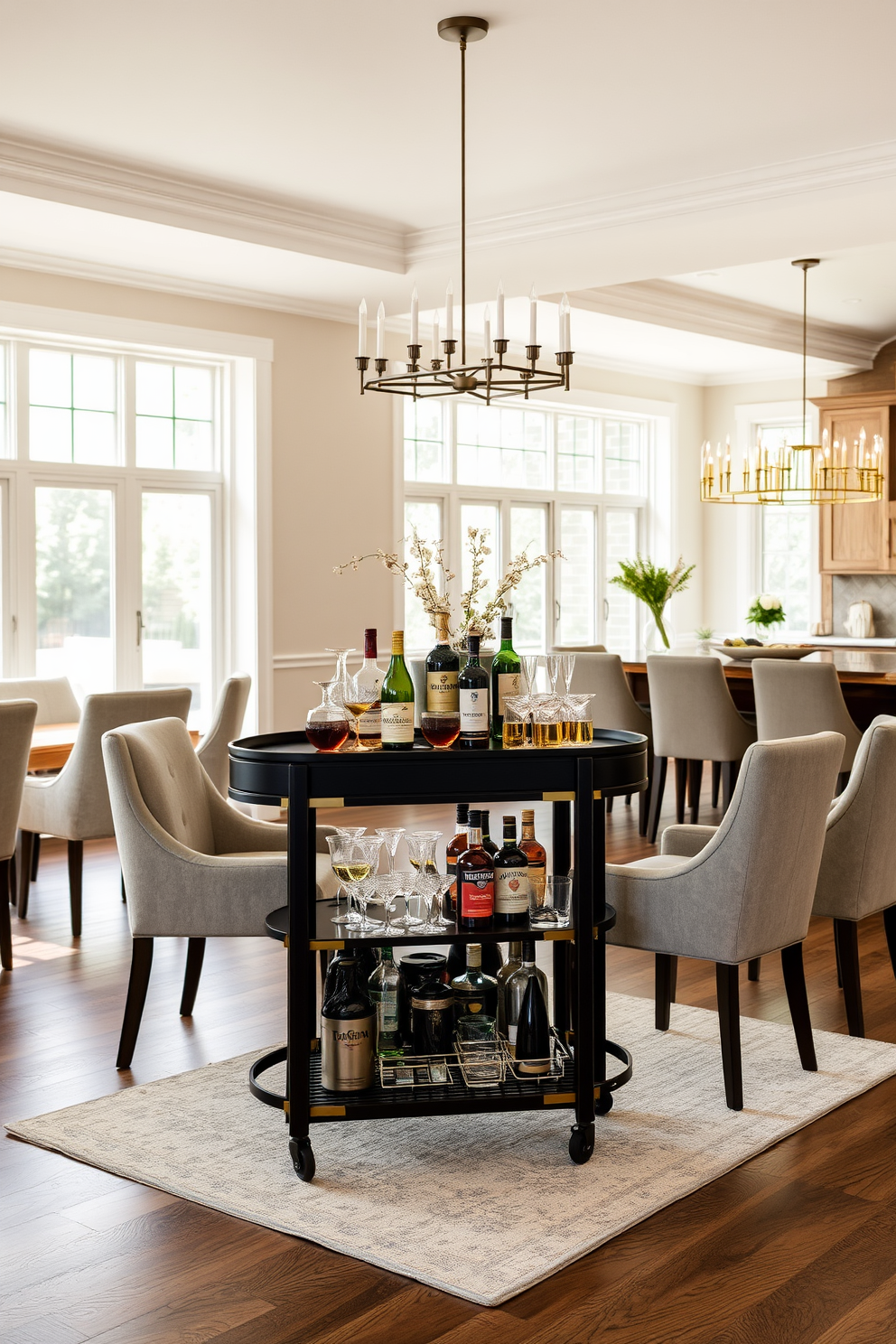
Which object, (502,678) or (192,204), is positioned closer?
(502,678)

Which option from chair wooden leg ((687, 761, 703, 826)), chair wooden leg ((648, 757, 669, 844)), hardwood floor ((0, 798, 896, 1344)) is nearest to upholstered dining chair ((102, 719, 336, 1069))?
hardwood floor ((0, 798, 896, 1344))

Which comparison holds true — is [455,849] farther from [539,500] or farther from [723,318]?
[539,500]

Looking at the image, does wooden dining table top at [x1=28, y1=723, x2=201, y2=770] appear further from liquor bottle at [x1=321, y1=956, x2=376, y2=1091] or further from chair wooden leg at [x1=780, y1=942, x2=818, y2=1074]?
chair wooden leg at [x1=780, y1=942, x2=818, y2=1074]

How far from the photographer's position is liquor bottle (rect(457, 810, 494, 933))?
9.29 feet

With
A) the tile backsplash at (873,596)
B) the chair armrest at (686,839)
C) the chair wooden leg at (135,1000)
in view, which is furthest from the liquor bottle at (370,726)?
the tile backsplash at (873,596)

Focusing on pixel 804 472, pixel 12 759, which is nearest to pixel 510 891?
pixel 12 759

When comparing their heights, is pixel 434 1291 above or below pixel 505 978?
below

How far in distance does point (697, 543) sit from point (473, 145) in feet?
20.9

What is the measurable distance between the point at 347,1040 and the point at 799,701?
3.60 meters

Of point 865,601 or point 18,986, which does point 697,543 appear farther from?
point 18,986

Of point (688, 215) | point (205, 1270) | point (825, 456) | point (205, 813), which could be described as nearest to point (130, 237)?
point (688, 215)

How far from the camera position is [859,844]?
142 inches

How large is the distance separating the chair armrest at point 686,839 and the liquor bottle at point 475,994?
0.88m

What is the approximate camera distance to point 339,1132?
10.1 ft
